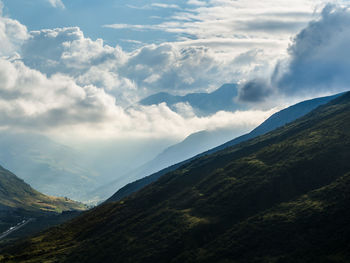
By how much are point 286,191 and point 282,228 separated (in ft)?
142

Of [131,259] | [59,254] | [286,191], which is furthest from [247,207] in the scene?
[59,254]

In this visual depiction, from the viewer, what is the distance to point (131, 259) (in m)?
151

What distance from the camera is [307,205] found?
501ft

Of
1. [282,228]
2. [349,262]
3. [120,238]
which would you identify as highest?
[120,238]

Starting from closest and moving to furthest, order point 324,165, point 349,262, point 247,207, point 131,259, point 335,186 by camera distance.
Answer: point 349,262 → point 131,259 → point 335,186 → point 247,207 → point 324,165

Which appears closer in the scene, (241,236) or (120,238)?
(241,236)

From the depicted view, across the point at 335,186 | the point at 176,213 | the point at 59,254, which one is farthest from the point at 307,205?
the point at 59,254

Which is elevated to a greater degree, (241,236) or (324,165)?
(324,165)

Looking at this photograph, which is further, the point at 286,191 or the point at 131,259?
the point at 286,191

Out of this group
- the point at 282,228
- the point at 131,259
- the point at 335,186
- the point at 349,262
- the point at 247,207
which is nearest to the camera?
the point at 349,262

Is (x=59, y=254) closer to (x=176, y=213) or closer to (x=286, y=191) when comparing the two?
(x=176, y=213)

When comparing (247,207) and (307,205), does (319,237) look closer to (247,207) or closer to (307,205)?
(307,205)

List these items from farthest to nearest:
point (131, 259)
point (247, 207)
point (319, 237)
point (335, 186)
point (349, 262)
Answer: point (247, 207) < point (335, 186) < point (131, 259) < point (319, 237) < point (349, 262)

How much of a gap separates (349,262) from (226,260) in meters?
41.3
